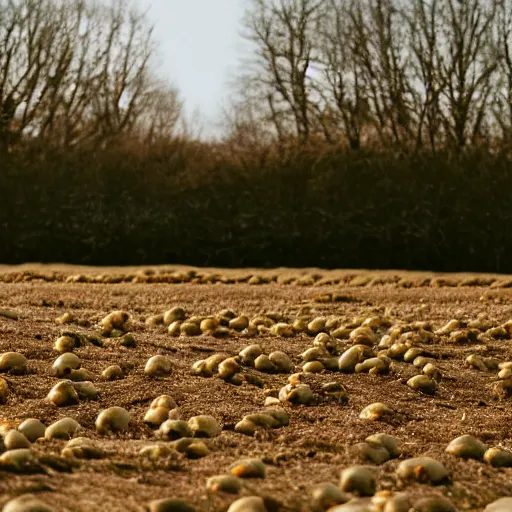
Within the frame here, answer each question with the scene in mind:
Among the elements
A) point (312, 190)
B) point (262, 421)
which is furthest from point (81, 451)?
point (312, 190)

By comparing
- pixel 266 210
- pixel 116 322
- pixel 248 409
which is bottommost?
pixel 248 409

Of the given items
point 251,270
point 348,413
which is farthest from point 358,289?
point 348,413

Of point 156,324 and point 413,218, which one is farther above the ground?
point 413,218

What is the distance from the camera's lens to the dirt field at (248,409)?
6.91 ft

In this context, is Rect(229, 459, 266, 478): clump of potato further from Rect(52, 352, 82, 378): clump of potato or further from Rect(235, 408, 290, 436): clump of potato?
Rect(52, 352, 82, 378): clump of potato

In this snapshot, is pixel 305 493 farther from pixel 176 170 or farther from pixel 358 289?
pixel 176 170

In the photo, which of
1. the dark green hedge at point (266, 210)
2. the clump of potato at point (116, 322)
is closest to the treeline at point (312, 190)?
the dark green hedge at point (266, 210)

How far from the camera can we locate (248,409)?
3264 mm

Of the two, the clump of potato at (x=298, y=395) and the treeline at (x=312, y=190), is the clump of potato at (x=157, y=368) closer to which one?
the clump of potato at (x=298, y=395)

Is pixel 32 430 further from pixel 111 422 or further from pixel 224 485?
pixel 224 485

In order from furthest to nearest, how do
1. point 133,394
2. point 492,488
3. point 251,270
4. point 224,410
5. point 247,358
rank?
point 251,270 < point 247,358 < point 133,394 < point 224,410 < point 492,488

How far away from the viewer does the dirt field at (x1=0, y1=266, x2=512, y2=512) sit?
211cm

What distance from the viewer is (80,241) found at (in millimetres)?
13242

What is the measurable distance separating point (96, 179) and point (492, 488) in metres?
11.9
